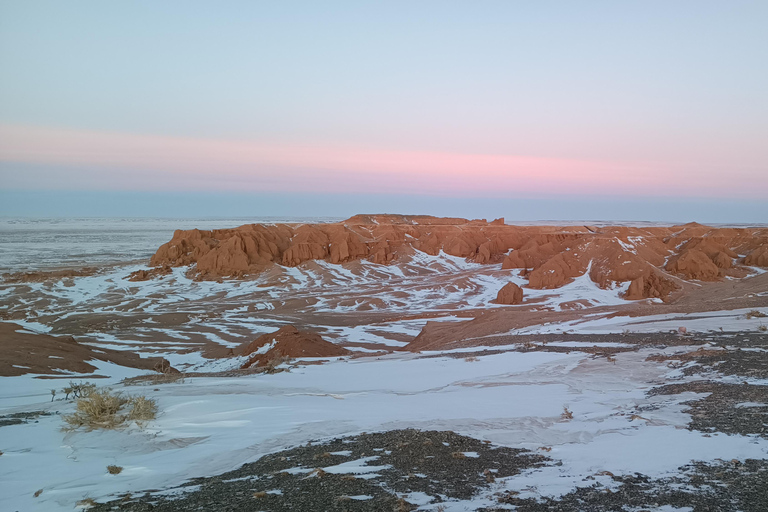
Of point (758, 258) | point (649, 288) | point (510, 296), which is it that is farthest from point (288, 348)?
point (758, 258)

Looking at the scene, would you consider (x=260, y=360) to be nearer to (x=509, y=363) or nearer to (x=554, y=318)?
(x=509, y=363)

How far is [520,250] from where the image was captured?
47594mm

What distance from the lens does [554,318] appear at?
62.2ft

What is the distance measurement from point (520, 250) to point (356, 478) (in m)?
44.9

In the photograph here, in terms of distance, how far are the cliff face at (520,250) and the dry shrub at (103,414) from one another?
29955 mm

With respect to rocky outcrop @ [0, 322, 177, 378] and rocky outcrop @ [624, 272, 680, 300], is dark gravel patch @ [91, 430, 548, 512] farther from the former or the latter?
rocky outcrop @ [624, 272, 680, 300]

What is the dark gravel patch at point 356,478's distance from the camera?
13.3 ft

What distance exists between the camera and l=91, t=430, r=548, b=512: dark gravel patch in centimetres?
406

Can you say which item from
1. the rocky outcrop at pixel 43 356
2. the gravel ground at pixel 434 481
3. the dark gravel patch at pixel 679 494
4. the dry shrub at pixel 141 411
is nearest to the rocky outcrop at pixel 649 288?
the rocky outcrop at pixel 43 356

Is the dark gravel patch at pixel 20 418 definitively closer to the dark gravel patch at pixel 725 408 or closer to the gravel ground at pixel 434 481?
the gravel ground at pixel 434 481

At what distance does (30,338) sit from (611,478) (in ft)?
55.5

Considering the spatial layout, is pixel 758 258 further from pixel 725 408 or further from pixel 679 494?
pixel 679 494

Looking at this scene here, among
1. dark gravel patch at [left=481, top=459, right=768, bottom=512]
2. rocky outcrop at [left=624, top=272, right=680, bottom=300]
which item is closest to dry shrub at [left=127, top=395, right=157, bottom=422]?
dark gravel patch at [left=481, top=459, right=768, bottom=512]

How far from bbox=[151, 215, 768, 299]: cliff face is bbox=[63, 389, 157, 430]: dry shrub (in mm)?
29955
